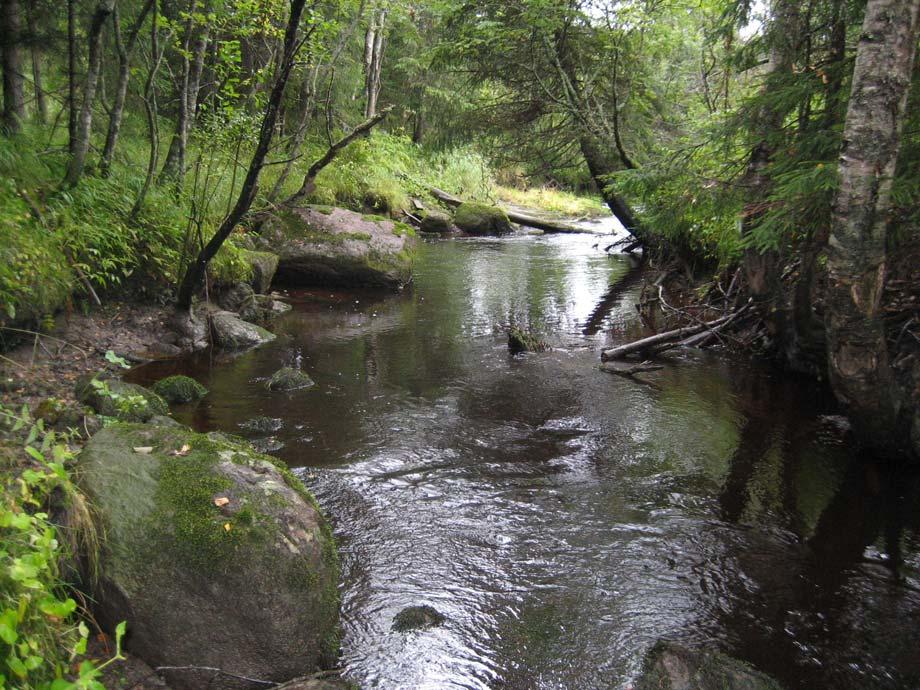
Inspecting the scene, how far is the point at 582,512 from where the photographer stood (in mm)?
4805

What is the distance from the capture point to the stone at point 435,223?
21688 millimetres

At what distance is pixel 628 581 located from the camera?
399 centimetres

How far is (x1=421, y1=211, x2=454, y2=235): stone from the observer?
2169 cm

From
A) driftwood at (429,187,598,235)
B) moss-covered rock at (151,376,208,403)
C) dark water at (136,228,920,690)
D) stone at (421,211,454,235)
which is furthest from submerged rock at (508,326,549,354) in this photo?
driftwood at (429,187,598,235)

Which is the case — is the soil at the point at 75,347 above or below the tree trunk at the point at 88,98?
below

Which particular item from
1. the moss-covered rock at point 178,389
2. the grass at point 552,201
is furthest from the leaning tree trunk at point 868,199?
the grass at point 552,201

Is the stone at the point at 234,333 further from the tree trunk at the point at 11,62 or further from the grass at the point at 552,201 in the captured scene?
the grass at the point at 552,201

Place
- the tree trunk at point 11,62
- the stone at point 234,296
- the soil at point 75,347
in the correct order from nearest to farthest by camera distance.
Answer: the soil at point 75,347, the tree trunk at point 11,62, the stone at point 234,296

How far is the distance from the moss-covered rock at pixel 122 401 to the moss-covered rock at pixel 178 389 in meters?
0.36

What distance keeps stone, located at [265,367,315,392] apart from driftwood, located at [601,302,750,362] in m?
3.79

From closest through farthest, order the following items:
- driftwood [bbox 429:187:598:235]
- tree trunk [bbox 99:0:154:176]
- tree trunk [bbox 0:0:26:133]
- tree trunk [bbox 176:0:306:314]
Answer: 1. tree trunk [bbox 176:0:306:314]
2. tree trunk [bbox 0:0:26:133]
3. tree trunk [bbox 99:0:154:176]
4. driftwood [bbox 429:187:598:235]

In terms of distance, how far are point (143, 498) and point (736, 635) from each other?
3206mm

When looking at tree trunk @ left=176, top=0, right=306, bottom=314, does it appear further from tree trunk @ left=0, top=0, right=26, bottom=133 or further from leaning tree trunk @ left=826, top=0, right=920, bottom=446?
leaning tree trunk @ left=826, top=0, right=920, bottom=446

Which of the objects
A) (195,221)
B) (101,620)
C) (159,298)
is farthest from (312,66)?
(101,620)
